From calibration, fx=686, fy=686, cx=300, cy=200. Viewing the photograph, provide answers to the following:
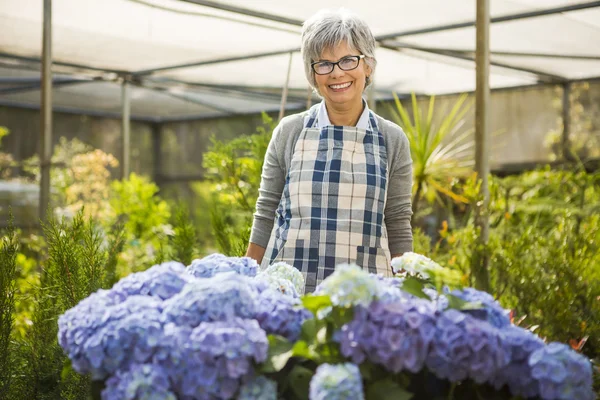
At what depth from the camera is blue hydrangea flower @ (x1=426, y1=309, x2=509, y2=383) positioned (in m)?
0.96

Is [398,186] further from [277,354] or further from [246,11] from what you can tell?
[246,11]

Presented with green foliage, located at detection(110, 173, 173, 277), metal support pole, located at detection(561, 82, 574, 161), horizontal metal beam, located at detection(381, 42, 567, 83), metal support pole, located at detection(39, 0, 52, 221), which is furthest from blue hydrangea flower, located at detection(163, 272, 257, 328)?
metal support pole, located at detection(561, 82, 574, 161)

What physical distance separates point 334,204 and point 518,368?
0.88 meters

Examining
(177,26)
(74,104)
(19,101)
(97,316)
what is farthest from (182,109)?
(97,316)

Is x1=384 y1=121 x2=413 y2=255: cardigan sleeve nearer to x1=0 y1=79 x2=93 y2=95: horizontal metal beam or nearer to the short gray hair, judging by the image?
the short gray hair

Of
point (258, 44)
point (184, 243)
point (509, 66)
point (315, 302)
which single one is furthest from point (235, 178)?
point (509, 66)

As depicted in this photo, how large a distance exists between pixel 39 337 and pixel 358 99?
1.21m

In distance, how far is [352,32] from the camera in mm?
1758

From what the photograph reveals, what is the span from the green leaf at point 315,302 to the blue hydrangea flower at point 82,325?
301 mm

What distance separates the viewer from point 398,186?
6.21 ft

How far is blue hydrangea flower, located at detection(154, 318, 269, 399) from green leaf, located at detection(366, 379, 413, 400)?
6.4 inches

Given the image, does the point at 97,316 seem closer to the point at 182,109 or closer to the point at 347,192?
the point at 347,192

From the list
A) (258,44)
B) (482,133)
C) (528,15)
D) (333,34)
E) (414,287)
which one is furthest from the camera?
(258,44)

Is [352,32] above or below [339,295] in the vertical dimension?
above
